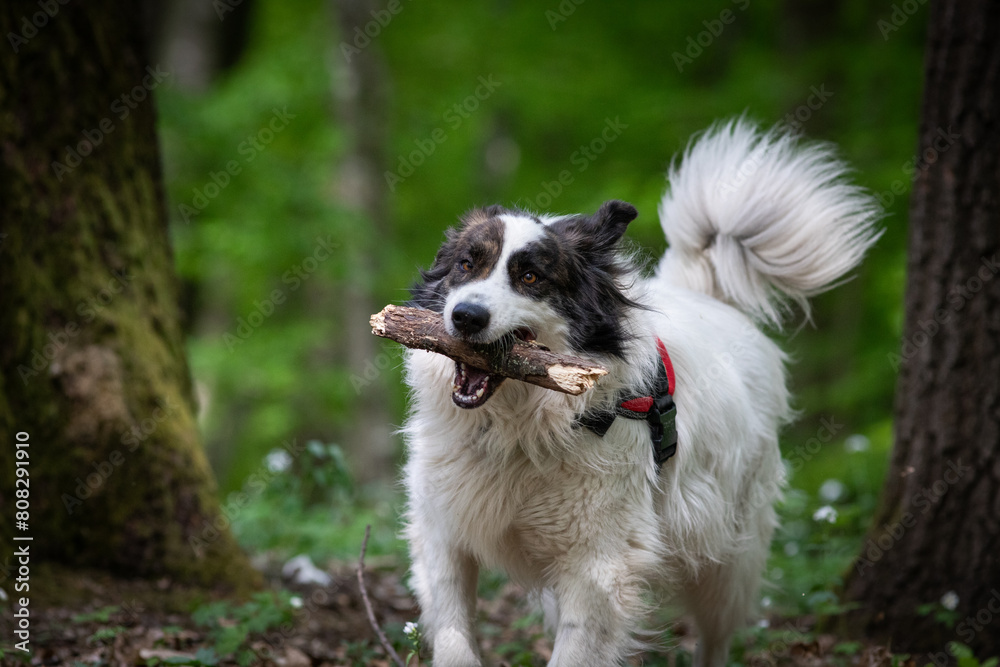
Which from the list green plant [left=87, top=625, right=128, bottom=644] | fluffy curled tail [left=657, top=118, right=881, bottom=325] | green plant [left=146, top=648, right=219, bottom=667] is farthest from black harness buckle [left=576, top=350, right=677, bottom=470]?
green plant [left=87, top=625, right=128, bottom=644]

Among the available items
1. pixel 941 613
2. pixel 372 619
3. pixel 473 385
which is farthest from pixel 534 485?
pixel 941 613

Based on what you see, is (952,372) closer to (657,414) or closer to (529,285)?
(657,414)

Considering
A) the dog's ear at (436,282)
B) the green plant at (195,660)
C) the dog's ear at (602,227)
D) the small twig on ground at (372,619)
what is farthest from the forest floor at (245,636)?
the dog's ear at (602,227)

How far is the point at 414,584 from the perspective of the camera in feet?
12.8

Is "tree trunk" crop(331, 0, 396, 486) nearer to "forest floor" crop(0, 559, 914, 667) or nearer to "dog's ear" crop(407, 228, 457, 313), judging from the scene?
"forest floor" crop(0, 559, 914, 667)

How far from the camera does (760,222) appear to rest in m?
4.91

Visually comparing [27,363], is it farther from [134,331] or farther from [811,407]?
[811,407]

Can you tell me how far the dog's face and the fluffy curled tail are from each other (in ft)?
4.35

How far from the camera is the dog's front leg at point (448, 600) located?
11.3 ft

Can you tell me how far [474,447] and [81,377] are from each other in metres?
2.33

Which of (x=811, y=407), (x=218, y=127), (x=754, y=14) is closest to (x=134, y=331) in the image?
(x=218, y=127)

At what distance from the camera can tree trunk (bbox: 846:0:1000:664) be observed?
4402 mm

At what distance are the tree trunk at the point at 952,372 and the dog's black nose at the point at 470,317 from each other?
280 centimetres

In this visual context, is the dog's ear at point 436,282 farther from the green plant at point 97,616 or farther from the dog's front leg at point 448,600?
the green plant at point 97,616
